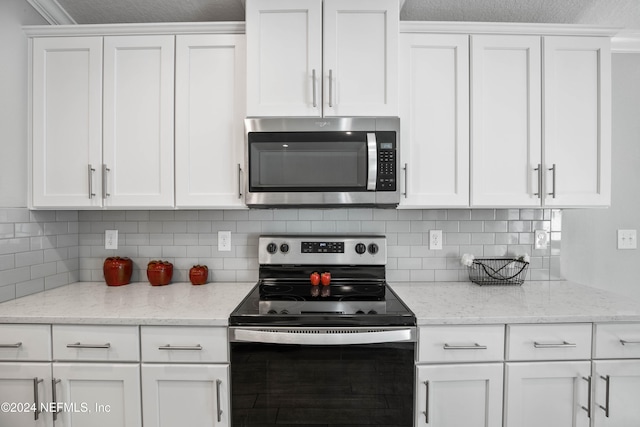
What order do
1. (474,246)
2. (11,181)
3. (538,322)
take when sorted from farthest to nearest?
(474,246) < (11,181) < (538,322)

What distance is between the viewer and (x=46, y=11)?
6.17 feet

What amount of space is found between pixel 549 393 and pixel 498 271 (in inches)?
28.6

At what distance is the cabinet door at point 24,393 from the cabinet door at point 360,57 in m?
1.79

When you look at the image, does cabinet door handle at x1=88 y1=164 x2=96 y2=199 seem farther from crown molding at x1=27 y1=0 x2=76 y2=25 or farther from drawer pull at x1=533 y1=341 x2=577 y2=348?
drawer pull at x1=533 y1=341 x2=577 y2=348

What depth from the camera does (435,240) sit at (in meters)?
2.11

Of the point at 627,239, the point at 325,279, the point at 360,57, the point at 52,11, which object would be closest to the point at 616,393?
the point at 627,239

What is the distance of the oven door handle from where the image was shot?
1.41 metres

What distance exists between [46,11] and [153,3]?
0.60 m

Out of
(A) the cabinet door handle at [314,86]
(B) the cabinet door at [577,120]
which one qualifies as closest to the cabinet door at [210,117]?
(A) the cabinet door handle at [314,86]

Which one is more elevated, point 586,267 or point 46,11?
point 46,11

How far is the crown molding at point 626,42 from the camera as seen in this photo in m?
2.07

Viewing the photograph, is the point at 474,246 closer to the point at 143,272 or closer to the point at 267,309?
the point at 267,309

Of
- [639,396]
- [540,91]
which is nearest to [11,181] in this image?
[540,91]

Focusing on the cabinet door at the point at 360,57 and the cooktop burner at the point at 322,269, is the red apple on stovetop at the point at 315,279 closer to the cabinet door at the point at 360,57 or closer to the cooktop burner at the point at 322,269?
the cooktop burner at the point at 322,269
